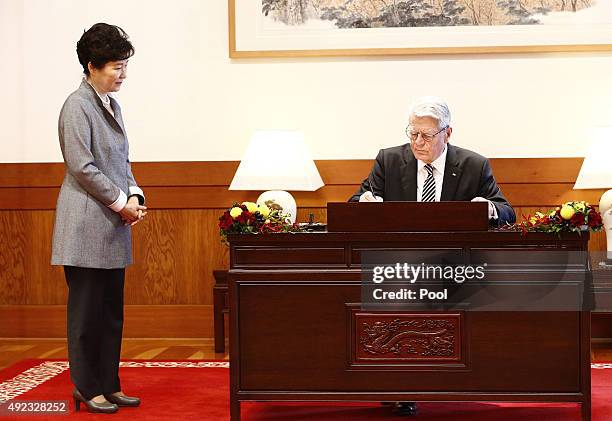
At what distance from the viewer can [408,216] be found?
3578 mm

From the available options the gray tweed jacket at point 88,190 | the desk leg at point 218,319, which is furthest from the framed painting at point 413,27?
the gray tweed jacket at point 88,190

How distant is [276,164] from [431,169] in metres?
1.43

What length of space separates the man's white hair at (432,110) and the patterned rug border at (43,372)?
1.91m

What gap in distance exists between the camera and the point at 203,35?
6.00 m

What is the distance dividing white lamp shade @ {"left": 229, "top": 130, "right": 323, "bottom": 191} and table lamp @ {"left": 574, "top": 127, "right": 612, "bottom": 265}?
161 cm

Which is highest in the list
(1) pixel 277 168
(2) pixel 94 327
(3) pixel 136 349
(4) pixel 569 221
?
(1) pixel 277 168

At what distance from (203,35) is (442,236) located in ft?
9.94

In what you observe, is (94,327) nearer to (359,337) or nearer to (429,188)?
(359,337)

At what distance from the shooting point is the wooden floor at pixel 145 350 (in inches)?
215

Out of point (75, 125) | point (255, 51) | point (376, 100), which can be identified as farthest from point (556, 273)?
point (255, 51)

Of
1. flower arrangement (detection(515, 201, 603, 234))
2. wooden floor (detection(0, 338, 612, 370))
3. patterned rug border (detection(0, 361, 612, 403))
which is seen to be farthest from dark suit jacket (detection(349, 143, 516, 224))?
wooden floor (detection(0, 338, 612, 370))

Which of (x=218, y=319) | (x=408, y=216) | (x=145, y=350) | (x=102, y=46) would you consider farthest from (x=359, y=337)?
(x=145, y=350)

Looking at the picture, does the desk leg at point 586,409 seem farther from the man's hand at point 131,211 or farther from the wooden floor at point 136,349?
the wooden floor at point 136,349

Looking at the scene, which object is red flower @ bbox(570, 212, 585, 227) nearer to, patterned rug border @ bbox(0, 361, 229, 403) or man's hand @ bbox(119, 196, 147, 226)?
man's hand @ bbox(119, 196, 147, 226)
